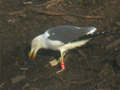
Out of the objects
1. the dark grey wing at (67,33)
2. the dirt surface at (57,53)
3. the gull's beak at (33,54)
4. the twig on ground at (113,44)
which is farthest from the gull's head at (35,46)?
the twig on ground at (113,44)

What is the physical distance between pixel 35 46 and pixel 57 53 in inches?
22.8

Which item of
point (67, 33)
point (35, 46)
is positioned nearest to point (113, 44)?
point (67, 33)

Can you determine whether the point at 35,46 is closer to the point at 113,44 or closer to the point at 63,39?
the point at 63,39

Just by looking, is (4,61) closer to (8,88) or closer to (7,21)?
(8,88)

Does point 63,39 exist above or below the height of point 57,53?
above

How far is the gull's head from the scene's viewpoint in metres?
6.28

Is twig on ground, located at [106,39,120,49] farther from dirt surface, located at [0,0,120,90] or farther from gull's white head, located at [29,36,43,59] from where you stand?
gull's white head, located at [29,36,43,59]

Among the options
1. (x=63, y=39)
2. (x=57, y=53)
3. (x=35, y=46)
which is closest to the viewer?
(x=63, y=39)

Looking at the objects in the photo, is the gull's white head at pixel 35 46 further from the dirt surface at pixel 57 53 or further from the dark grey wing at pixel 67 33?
the dark grey wing at pixel 67 33

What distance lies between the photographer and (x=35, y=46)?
6.37 m

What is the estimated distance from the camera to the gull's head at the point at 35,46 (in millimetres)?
6275

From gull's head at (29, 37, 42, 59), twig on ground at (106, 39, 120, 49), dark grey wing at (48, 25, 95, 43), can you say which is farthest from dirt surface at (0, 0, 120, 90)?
dark grey wing at (48, 25, 95, 43)

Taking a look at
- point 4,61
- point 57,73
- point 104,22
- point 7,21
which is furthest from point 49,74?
point 7,21

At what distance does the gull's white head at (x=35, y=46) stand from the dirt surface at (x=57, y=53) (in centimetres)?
14
